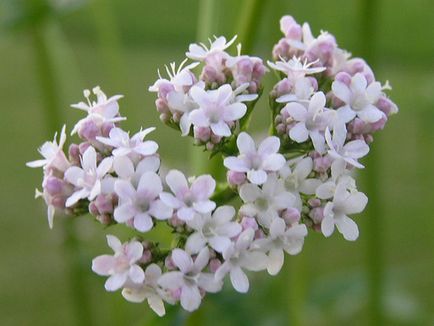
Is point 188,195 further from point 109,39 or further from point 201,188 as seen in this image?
point 109,39

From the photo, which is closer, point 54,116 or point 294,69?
point 294,69

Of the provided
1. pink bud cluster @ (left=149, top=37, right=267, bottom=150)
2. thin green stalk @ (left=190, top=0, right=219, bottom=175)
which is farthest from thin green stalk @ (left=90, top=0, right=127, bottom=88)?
pink bud cluster @ (left=149, top=37, right=267, bottom=150)

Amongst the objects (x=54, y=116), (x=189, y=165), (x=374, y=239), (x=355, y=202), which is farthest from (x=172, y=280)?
(x=189, y=165)

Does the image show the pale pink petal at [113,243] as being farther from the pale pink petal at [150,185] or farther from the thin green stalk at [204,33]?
the thin green stalk at [204,33]

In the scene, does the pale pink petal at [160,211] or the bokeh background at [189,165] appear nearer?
the pale pink petal at [160,211]

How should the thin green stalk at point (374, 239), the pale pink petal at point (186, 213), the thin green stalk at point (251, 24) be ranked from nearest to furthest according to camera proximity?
the pale pink petal at point (186, 213), the thin green stalk at point (251, 24), the thin green stalk at point (374, 239)

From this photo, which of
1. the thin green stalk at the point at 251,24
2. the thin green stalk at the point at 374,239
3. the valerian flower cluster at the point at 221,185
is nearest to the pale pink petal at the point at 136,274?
the valerian flower cluster at the point at 221,185

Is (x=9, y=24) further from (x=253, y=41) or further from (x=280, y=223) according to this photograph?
(x=280, y=223)

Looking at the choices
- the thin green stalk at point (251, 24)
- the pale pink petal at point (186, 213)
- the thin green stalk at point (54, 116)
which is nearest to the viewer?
the pale pink petal at point (186, 213)
